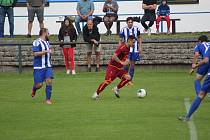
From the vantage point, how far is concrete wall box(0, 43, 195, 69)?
3061 cm

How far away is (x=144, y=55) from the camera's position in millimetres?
30594

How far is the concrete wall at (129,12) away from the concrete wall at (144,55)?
13.1ft

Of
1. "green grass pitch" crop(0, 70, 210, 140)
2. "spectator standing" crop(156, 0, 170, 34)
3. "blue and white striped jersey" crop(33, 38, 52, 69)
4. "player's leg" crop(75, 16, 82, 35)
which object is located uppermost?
"spectator standing" crop(156, 0, 170, 34)

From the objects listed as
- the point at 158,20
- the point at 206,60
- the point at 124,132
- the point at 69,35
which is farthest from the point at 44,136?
the point at 158,20

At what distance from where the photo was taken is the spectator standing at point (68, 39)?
95.8 ft

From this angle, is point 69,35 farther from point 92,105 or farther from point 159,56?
point 92,105

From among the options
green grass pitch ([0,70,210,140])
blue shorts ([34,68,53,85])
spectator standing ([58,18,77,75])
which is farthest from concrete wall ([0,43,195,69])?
blue shorts ([34,68,53,85])

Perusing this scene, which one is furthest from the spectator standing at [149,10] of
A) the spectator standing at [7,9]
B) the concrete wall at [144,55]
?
the spectator standing at [7,9]

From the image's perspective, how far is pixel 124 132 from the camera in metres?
14.6

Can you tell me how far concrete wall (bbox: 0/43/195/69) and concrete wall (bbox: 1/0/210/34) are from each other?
13.1 feet

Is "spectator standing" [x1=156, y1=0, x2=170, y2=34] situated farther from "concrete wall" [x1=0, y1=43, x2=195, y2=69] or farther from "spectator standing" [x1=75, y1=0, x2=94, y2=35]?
"spectator standing" [x1=75, y1=0, x2=94, y2=35]

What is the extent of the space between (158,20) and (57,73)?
486 cm

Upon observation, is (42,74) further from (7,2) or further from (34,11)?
(7,2)

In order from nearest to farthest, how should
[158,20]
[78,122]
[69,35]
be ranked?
[78,122] < [69,35] < [158,20]
